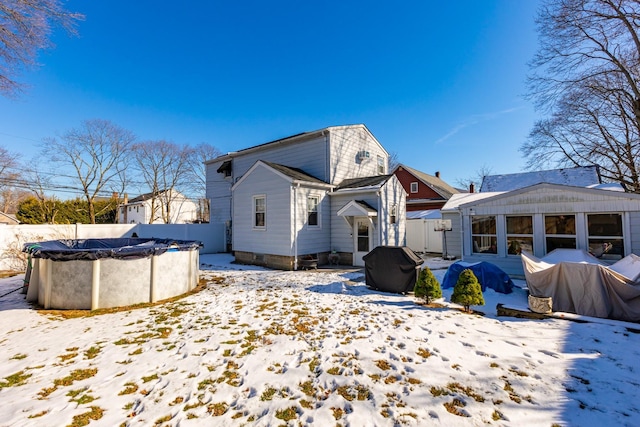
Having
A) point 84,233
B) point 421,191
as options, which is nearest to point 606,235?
point 421,191

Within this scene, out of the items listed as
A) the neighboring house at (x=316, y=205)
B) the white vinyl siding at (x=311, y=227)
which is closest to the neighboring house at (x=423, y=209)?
the neighboring house at (x=316, y=205)

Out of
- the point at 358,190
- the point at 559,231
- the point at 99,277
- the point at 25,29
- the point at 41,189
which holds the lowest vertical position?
the point at 99,277

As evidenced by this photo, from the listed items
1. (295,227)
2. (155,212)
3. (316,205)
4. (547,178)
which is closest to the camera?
(295,227)

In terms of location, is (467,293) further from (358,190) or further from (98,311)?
(98,311)

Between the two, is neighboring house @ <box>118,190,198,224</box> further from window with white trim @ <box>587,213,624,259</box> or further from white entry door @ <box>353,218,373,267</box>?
window with white trim @ <box>587,213,624,259</box>

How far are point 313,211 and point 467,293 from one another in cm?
754

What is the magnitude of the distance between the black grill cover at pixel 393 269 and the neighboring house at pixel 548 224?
413cm

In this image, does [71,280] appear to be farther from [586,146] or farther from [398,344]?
[586,146]

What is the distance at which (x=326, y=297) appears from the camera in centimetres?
733

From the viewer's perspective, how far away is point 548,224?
29.6ft

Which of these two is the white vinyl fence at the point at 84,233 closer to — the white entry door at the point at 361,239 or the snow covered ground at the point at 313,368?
the white entry door at the point at 361,239

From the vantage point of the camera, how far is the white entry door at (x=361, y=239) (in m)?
12.1

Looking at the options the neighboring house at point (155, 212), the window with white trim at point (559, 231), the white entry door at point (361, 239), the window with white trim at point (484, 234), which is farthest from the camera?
the neighboring house at point (155, 212)

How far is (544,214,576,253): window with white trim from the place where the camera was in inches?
340
